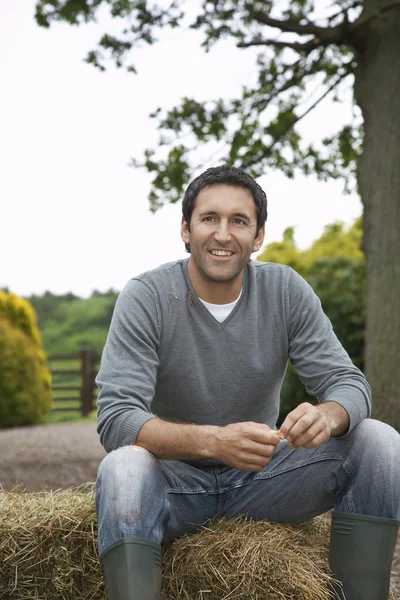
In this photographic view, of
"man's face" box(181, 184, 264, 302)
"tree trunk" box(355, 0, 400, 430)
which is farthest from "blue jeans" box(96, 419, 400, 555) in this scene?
"tree trunk" box(355, 0, 400, 430)

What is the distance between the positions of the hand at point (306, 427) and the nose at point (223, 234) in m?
0.63

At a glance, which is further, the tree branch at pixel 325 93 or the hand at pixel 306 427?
the tree branch at pixel 325 93

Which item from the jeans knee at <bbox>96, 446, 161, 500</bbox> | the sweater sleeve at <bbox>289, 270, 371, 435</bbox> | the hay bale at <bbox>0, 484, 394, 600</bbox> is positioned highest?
the sweater sleeve at <bbox>289, 270, 371, 435</bbox>

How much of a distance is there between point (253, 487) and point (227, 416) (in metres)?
0.25

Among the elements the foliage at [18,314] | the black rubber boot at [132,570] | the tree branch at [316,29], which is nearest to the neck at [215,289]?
the black rubber boot at [132,570]

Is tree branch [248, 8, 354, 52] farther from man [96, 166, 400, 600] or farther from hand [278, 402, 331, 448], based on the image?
hand [278, 402, 331, 448]

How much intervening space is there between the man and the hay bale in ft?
0.28

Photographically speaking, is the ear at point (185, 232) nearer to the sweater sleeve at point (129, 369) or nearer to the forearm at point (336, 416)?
the sweater sleeve at point (129, 369)

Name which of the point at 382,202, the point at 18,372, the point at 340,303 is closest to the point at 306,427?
the point at 382,202

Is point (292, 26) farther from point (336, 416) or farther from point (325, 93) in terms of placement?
point (336, 416)

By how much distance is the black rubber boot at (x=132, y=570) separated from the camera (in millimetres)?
1866

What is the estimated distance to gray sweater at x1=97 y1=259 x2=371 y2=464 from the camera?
2.28 m

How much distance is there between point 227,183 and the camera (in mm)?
2465

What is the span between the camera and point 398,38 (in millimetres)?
5930
